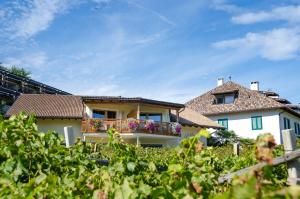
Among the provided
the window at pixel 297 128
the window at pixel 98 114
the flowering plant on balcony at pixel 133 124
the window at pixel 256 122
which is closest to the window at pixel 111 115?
the window at pixel 98 114

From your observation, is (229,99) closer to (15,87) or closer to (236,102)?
(236,102)

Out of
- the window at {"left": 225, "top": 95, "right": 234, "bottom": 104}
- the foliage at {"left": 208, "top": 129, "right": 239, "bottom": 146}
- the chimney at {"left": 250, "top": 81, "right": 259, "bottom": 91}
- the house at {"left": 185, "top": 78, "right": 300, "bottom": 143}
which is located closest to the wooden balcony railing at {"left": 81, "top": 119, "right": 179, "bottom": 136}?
the foliage at {"left": 208, "top": 129, "right": 239, "bottom": 146}

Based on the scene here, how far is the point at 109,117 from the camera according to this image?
36.1 meters

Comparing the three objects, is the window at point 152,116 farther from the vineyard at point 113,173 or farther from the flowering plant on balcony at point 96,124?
the vineyard at point 113,173

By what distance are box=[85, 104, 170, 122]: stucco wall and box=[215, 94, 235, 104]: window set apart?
12.0 metres

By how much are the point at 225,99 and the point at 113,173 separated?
46915mm

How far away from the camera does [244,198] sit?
980 millimetres

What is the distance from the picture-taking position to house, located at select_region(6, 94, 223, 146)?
33562mm

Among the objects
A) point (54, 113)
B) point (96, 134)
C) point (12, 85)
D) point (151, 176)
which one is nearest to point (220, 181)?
point (151, 176)

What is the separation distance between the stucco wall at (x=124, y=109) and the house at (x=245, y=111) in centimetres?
1036

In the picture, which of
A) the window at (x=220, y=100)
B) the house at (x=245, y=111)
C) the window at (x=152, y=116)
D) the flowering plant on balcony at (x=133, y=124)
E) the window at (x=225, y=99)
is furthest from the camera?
the window at (x=220, y=100)

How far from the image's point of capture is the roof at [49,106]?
115ft

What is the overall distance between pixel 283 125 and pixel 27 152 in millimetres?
43943

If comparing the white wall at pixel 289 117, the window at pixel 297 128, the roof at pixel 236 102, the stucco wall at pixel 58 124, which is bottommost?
the stucco wall at pixel 58 124
